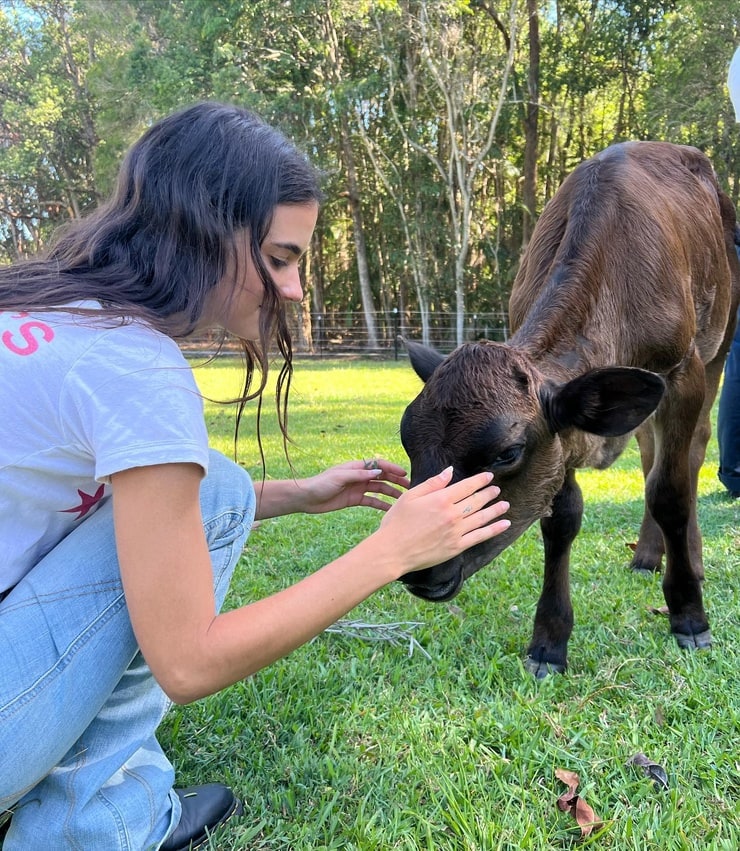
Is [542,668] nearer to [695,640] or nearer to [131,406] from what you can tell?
[695,640]

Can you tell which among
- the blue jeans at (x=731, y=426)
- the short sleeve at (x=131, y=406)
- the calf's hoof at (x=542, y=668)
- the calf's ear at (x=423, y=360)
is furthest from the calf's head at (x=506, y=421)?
the blue jeans at (x=731, y=426)

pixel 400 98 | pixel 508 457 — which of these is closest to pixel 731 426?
pixel 508 457

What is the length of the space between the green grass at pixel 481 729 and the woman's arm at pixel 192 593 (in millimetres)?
723

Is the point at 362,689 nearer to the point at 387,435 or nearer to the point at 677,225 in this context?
the point at 677,225

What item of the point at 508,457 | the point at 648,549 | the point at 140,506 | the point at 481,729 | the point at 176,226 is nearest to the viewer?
the point at 140,506

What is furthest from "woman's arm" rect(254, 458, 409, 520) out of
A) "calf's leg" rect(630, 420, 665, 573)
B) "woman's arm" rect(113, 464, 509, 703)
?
"calf's leg" rect(630, 420, 665, 573)

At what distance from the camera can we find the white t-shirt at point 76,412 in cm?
158

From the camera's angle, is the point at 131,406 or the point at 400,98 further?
the point at 400,98

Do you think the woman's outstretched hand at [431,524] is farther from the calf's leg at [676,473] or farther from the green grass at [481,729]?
the calf's leg at [676,473]

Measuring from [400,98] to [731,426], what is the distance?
24.0m

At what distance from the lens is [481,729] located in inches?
101

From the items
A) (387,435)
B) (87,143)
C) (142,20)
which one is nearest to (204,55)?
(142,20)

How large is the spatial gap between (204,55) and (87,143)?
12057 millimetres

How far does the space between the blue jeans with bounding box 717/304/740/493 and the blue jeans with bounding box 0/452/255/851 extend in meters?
5.10
